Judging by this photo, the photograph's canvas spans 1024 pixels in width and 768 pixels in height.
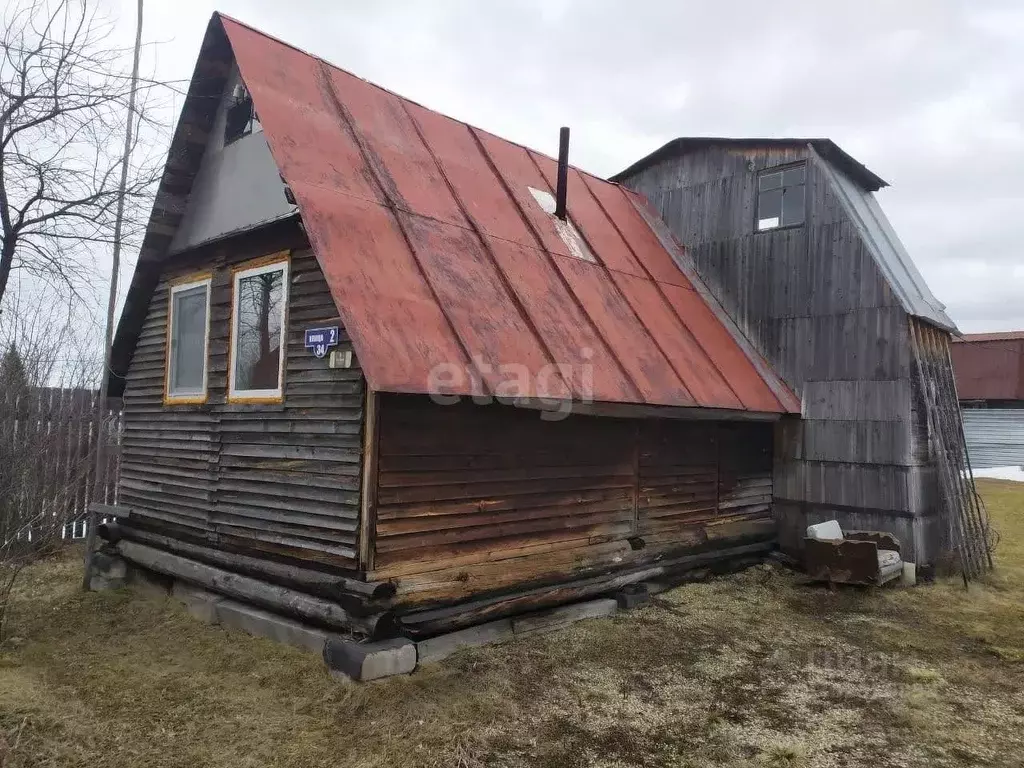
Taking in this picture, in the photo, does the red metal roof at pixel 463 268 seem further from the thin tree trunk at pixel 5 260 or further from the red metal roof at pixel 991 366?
the red metal roof at pixel 991 366

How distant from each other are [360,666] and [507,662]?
142cm

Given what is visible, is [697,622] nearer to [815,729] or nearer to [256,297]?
[815,729]

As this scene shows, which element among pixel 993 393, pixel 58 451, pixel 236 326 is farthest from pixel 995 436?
pixel 58 451

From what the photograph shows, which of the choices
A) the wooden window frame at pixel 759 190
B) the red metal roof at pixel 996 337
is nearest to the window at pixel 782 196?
the wooden window frame at pixel 759 190

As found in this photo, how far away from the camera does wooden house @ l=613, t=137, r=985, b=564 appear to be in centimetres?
1017

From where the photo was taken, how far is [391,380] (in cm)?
560

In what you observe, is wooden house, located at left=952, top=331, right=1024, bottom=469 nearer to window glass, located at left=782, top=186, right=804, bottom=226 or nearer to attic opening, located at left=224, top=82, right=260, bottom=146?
window glass, located at left=782, top=186, right=804, bottom=226

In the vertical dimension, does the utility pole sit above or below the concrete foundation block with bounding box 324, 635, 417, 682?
above

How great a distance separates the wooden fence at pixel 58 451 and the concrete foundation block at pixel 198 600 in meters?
1.44

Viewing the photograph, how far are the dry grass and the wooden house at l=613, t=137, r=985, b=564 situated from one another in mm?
2465

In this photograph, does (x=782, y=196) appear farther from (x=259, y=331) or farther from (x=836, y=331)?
(x=259, y=331)

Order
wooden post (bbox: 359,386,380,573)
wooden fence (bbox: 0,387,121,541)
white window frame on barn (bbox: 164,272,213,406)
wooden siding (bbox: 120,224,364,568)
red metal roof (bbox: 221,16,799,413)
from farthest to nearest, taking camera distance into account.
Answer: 1. white window frame on barn (bbox: 164,272,213,406)
2. wooden fence (bbox: 0,387,121,541)
3. wooden siding (bbox: 120,224,364,568)
4. red metal roof (bbox: 221,16,799,413)
5. wooden post (bbox: 359,386,380,573)

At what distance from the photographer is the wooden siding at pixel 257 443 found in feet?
21.6

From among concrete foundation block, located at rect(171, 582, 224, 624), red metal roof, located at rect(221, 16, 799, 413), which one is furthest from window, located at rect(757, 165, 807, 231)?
concrete foundation block, located at rect(171, 582, 224, 624)
